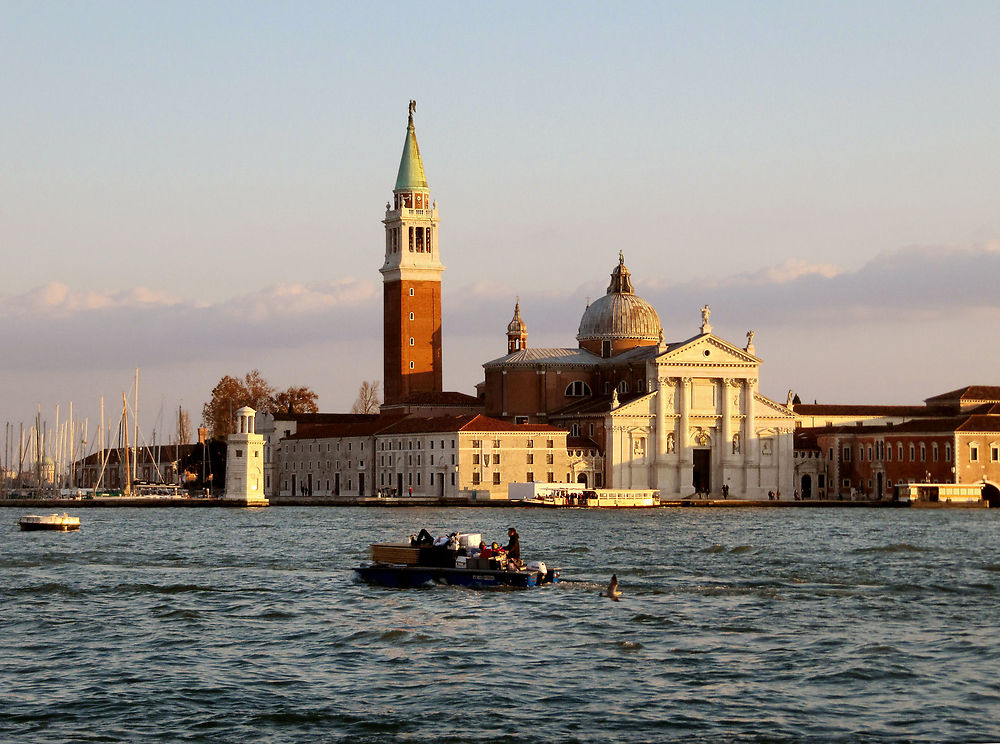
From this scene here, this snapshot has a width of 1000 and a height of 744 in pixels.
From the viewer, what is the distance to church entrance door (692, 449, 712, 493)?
93812 millimetres

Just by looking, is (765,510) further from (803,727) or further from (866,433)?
(803,727)

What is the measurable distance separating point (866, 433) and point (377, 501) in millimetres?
29565

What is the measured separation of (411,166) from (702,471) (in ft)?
99.4

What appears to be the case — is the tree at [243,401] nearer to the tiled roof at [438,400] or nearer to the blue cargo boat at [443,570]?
the tiled roof at [438,400]

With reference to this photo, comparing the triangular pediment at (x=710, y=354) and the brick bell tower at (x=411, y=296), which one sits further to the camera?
the brick bell tower at (x=411, y=296)

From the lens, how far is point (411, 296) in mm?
105812

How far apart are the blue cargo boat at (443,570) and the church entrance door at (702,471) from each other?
60808 millimetres

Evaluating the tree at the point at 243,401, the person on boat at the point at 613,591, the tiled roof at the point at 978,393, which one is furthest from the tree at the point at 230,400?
the person on boat at the point at 613,591

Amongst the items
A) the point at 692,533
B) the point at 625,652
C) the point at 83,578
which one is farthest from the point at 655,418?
the point at 625,652

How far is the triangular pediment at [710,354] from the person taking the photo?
92.1 meters

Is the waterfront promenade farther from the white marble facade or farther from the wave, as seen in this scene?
the wave

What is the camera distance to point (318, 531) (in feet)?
194

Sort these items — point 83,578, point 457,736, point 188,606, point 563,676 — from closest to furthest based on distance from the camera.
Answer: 1. point 457,736
2. point 563,676
3. point 188,606
4. point 83,578

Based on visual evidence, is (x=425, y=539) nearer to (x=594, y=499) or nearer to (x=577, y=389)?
(x=594, y=499)
